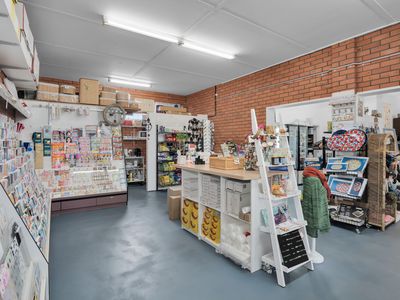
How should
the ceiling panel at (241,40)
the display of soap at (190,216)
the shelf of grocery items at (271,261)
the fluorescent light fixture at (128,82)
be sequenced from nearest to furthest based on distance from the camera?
the shelf of grocery items at (271,261) < the display of soap at (190,216) < the ceiling panel at (241,40) < the fluorescent light fixture at (128,82)

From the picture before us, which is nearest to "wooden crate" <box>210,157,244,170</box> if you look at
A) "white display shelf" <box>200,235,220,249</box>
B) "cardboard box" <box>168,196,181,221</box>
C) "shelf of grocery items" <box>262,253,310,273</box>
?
"white display shelf" <box>200,235,220,249</box>

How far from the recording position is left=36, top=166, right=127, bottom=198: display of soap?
4.62 m

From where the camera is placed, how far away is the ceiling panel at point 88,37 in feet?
12.0

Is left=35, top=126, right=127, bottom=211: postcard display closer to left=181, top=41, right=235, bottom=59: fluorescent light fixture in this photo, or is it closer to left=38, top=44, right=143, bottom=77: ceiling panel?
left=38, top=44, right=143, bottom=77: ceiling panel

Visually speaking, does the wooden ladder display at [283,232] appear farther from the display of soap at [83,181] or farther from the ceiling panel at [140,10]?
the display of soap at [83,181]

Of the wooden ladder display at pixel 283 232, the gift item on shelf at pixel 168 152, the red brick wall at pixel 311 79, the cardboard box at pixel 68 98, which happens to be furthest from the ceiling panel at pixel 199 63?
the wooden ladder display at pixel 283 232

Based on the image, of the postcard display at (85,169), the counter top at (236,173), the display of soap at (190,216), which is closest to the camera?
the counter top at (236,173)

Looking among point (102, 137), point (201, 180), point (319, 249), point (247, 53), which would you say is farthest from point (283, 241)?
point (102, 137)

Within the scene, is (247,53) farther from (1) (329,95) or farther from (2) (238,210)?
(2) (238,210)

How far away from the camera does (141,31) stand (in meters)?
3.92

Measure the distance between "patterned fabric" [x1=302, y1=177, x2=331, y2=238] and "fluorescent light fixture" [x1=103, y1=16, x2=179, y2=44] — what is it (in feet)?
10.9

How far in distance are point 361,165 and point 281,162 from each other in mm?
2090

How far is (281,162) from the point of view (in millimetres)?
2715

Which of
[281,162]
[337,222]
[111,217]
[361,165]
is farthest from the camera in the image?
[111,217]
